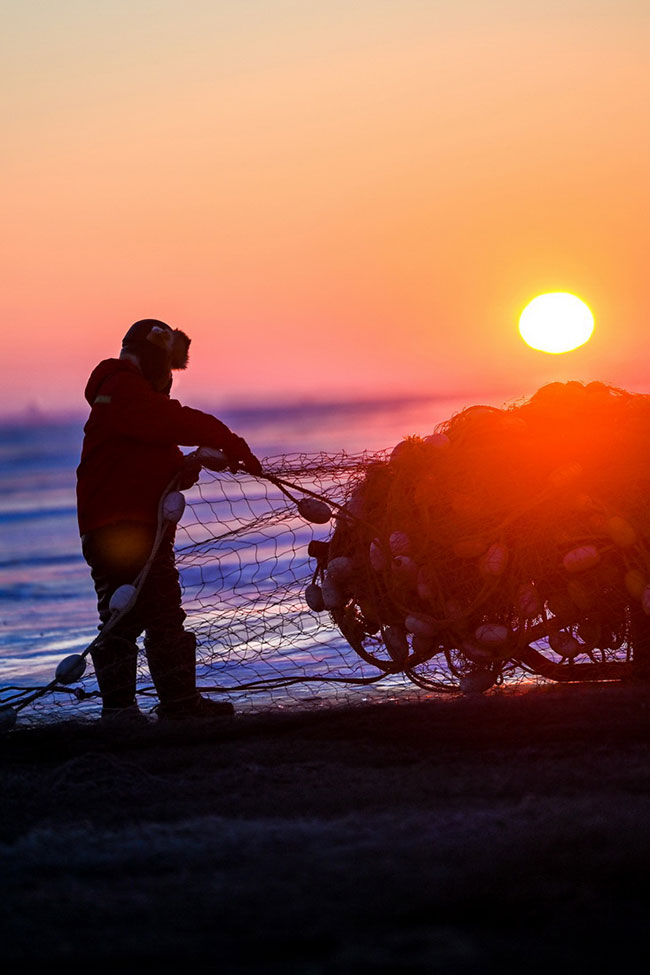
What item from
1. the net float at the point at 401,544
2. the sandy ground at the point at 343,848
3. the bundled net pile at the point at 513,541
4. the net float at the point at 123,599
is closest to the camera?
the sandy ground at the point at 343,848

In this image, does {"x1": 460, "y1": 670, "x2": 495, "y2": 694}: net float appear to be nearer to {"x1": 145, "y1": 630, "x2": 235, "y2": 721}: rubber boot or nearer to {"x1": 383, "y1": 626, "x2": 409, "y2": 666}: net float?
{"x1": 383, "y1": 626, "x2": 409, "y2": 666}: net float

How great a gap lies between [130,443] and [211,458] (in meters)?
0.41

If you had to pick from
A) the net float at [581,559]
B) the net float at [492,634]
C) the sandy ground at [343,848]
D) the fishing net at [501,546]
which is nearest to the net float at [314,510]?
the fishing net at [501,546]

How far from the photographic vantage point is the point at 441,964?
224cm

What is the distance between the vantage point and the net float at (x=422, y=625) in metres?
5.44

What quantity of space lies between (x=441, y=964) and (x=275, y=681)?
425cm

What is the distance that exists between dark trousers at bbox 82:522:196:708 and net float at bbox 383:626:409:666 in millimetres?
962

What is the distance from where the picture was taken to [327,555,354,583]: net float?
582 cm

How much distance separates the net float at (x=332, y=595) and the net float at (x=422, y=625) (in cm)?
48

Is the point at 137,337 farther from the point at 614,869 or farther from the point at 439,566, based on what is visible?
the point at 614,869

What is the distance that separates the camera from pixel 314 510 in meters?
5.86

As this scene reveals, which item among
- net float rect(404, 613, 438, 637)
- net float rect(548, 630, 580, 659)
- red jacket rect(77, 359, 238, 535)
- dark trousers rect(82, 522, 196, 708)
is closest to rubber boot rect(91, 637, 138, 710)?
dark trousers rect(82, 522, 196, 708)

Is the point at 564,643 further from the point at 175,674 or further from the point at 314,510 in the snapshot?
the point at 175,674

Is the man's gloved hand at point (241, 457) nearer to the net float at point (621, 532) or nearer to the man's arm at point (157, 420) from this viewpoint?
the man's arm at point (157, 420)
